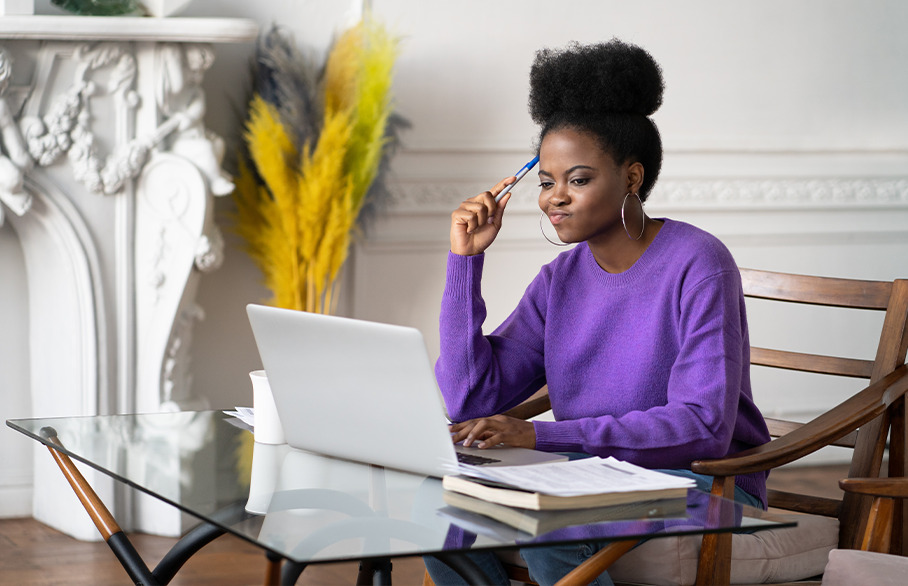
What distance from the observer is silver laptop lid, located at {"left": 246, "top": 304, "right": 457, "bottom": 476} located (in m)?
1.32

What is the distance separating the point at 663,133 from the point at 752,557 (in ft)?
8.25

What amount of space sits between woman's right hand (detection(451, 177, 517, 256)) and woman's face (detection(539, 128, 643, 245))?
115 millimetres

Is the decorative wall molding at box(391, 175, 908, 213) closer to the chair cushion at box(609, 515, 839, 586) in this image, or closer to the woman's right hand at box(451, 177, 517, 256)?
the woman's right hand at box(451, 177, 517, 256)

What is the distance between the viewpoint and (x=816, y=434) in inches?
66.4

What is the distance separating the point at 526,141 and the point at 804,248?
125 cm

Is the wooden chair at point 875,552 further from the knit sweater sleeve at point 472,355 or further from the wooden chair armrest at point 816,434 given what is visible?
the knit sweater sleeve at point 472,355

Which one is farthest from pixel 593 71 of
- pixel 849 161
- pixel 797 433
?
pixel 849 161

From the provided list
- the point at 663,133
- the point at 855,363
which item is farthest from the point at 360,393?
the point at 663,133

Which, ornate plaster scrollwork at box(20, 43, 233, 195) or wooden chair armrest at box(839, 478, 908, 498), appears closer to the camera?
wooden chair armrest at box(839, 478, 908, 498)

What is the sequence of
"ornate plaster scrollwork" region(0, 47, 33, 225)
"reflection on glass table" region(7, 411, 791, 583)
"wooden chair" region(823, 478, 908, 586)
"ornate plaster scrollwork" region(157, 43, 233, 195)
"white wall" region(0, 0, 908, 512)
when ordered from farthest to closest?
"white wall" region(0, 0, 908, 512) → "ornate plaster scrollwork" region(157, 43, 233, 195) → "ornate plaster scrollwork" region(0, 47, 33, 225) → "wooden chair" region(823, 478, 908, 586) → "reflection on glass table" region(7, 411, 791, 583)

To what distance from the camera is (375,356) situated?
134 centimetres

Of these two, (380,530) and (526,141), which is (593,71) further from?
(526,141)

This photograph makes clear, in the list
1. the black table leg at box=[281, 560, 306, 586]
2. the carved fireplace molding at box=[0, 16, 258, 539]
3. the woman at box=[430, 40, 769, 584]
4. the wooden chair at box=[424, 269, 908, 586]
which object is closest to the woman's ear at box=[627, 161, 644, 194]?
the woman at box=[430, 40, 769, 584]

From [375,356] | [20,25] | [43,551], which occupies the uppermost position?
[20,25]
